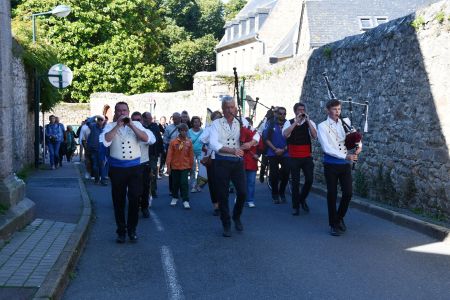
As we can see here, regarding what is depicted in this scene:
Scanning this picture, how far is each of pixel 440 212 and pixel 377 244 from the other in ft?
6.82

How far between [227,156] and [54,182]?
7.66 meters

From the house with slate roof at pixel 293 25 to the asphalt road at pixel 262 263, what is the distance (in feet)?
69.7

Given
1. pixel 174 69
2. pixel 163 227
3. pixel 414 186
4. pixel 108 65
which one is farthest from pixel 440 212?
pixel 174 69

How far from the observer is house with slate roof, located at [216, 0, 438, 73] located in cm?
3622

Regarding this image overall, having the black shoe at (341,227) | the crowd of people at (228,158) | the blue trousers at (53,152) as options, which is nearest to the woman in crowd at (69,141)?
the blue trousers at (53,152)

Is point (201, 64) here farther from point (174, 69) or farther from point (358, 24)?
point (358, 24)

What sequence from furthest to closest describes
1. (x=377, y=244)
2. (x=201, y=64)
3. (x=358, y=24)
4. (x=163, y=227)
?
1. (x=201, y=64)
2. (x=358, y=24)
3. (x=163, y=227)
4. (x=377, y=244)

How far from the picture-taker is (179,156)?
11555 millimetres

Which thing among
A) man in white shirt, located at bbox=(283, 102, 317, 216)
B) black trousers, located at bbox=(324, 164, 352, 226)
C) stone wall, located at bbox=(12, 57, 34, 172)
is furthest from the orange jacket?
stone wall, located at bbox=(12, 57, 34, 172)

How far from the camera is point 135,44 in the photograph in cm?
4212

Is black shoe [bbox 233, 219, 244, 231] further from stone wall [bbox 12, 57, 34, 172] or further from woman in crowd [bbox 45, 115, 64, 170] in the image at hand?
woman in crowd [bbox 45, 115, 64, 170]

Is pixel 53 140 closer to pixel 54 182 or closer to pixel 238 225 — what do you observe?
pixel 54 182

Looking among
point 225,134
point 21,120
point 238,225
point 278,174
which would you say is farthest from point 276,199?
point 21,120

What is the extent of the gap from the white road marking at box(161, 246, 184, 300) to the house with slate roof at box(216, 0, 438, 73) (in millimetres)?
22921
